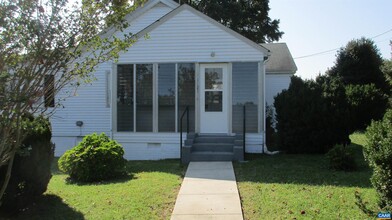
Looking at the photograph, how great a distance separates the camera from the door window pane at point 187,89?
40.5 feet

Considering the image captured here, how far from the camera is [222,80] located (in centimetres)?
1237

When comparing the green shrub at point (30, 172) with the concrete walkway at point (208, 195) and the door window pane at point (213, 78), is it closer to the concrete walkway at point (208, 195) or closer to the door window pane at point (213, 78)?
the concrete walkway at point (208, 195)

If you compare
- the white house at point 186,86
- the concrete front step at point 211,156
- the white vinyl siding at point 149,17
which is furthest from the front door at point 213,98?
the white vinyl siding at point 149,17

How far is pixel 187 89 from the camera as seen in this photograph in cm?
1240

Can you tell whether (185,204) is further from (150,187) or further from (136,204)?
(150,187)

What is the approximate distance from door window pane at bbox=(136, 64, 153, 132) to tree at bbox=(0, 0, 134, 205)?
795 centimetres

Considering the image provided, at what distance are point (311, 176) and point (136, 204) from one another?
4052mm

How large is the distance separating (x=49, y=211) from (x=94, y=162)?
224 cm

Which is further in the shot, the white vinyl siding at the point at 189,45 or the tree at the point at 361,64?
the tree at the point at 361,64

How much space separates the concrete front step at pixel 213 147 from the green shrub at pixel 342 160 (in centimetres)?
307

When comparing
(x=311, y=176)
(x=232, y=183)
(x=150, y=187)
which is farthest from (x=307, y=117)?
(x=150, y=187)

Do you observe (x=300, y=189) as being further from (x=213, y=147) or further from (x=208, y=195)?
(x=213, y=147)

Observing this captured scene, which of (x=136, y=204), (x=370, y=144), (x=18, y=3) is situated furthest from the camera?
(x=136, y=204)

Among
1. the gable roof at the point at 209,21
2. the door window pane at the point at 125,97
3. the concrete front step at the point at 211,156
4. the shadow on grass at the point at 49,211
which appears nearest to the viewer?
the shadow on grass at the point at 49,211
